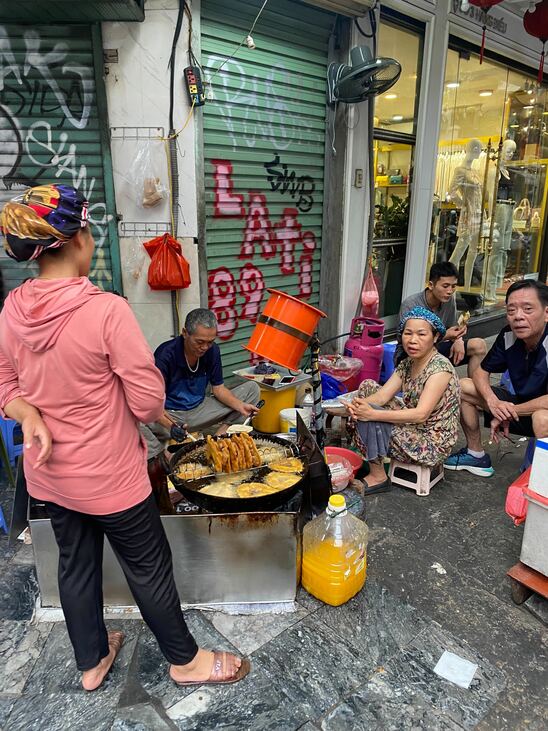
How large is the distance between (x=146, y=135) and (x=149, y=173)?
0.33 meters

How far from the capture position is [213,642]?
8.21 ft

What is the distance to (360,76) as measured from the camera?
520 centimetres

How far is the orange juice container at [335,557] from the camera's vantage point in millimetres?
2678

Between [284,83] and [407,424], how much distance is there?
409 cm

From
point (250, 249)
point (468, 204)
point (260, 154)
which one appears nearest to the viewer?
point (260, 154)

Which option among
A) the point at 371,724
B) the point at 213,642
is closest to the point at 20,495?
the point at 213,642

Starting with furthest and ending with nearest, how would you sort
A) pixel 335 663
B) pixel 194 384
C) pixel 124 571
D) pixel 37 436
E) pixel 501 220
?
pixel 501 220 < pixel 194 384 < pixel 335 663 < pixel 124 571 < pixel 37 436

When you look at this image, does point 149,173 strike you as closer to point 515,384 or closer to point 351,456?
point 351,456

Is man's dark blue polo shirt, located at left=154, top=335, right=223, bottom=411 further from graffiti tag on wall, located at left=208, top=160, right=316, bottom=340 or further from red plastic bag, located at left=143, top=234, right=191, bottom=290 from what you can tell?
graffiti tag on wall, located at left=208, top=160, right=316, bottom=340

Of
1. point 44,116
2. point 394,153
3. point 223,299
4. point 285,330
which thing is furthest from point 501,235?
point 285,330

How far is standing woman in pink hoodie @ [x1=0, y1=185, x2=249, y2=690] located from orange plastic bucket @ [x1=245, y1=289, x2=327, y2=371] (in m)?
0.84

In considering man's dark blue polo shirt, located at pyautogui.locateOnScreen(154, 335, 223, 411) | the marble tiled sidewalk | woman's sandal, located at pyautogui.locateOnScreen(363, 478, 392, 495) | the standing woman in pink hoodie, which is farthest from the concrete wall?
the standing woman in pink hoodie

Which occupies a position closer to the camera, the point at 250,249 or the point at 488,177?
the point at 250,249

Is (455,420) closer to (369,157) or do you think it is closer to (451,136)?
(369,157)
